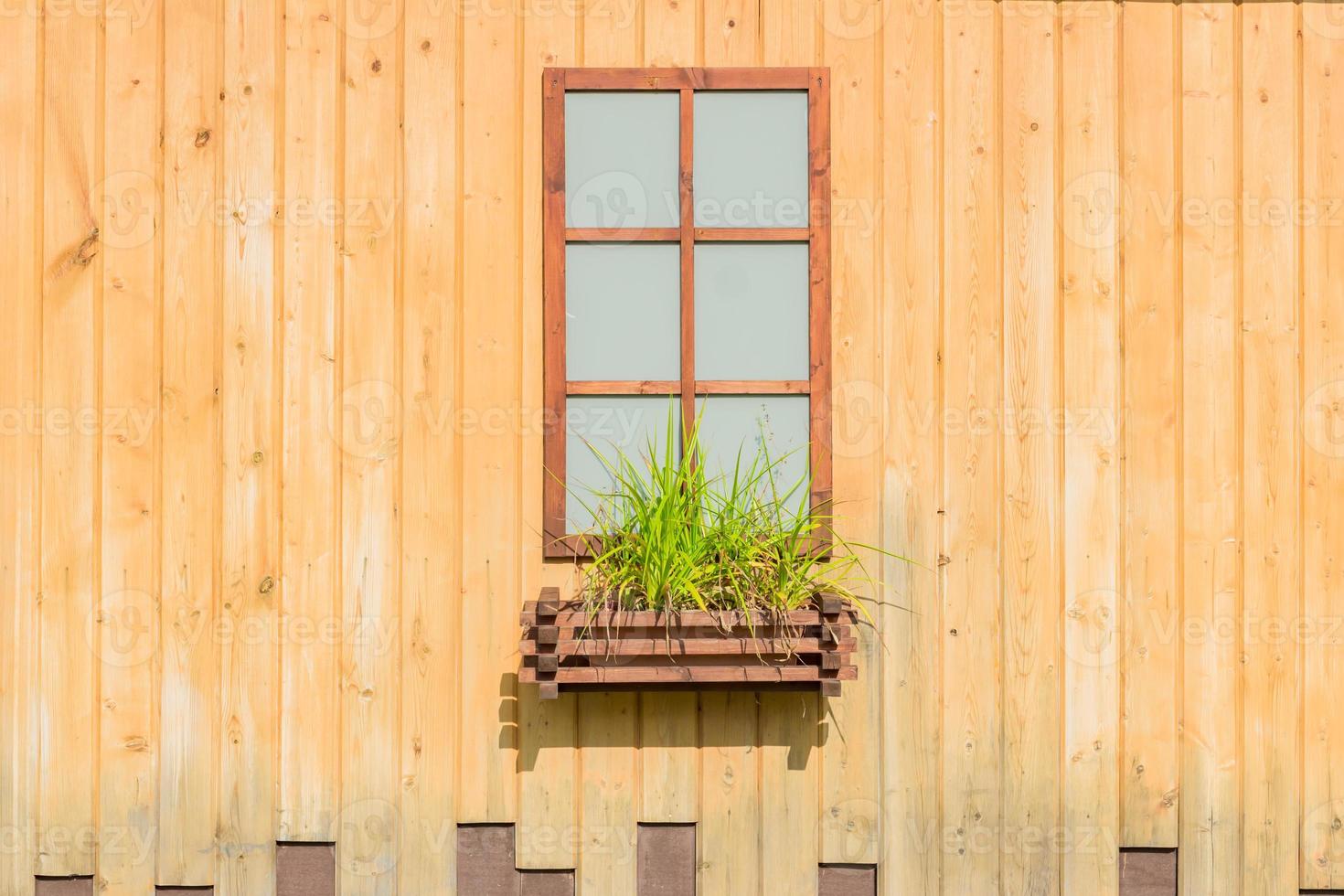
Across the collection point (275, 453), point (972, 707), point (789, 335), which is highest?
point (789, 335)

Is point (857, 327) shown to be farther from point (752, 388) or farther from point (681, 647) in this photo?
point (681, 647)

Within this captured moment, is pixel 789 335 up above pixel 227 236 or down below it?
below

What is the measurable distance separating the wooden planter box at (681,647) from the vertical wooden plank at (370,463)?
0.43m

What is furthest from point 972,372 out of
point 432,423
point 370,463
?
point 370,463

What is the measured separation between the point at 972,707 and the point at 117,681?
7.02ft

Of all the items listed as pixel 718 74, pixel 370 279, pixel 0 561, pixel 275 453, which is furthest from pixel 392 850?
pixel 718 74

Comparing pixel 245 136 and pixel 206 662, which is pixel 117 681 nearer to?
pixel 206 662

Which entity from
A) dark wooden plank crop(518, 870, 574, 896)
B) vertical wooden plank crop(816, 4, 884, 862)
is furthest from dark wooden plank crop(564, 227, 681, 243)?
dark wooden plank crop(518, 870, 574, 896)

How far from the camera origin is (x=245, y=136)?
2471 millimetres

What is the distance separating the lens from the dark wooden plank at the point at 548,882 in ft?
7.99

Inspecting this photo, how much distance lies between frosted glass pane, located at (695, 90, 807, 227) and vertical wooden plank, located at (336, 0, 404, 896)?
795 millimetres

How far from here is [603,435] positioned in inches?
97.3

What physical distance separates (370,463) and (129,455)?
0.60 meters

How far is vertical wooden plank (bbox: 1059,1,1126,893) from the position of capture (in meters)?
2.45
